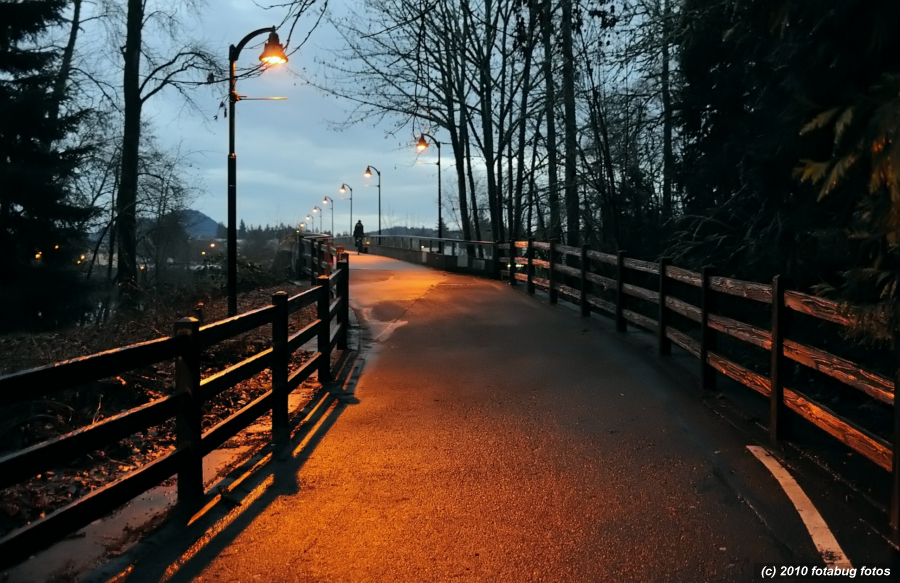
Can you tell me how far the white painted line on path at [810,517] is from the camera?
14.1ft

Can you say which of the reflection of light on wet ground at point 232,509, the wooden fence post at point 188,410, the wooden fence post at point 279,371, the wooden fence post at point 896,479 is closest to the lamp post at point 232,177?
the wooden fence post at point 279,371

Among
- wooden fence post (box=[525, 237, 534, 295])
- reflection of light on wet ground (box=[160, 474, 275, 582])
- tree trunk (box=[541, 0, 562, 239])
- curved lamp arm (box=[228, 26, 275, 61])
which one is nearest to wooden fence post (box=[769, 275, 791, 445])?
reflection of light on wet ground (box=[160, 474, 275, 582])

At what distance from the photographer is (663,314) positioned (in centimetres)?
1032

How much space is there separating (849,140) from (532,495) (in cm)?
313

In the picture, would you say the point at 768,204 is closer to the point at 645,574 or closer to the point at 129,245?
the point at 645,574

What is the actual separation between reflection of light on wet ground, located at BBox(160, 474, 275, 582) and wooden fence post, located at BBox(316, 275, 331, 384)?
3.31 metres

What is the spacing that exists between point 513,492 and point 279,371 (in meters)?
2.57

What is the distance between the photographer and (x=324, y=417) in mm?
7684

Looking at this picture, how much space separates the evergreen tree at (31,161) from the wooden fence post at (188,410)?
22364 millimetres

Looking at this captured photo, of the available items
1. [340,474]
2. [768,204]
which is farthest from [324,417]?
[768,204]

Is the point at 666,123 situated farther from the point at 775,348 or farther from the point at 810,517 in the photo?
the point at 810,517

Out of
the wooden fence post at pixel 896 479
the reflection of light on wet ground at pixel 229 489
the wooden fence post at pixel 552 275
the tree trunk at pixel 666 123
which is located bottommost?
the reflection of light on wet ground at pixel 229 489

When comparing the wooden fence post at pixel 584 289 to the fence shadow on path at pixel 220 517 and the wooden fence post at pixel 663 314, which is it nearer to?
the wooden fence post at pixel 663 314

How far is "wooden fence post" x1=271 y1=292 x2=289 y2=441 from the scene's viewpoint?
6918mm
